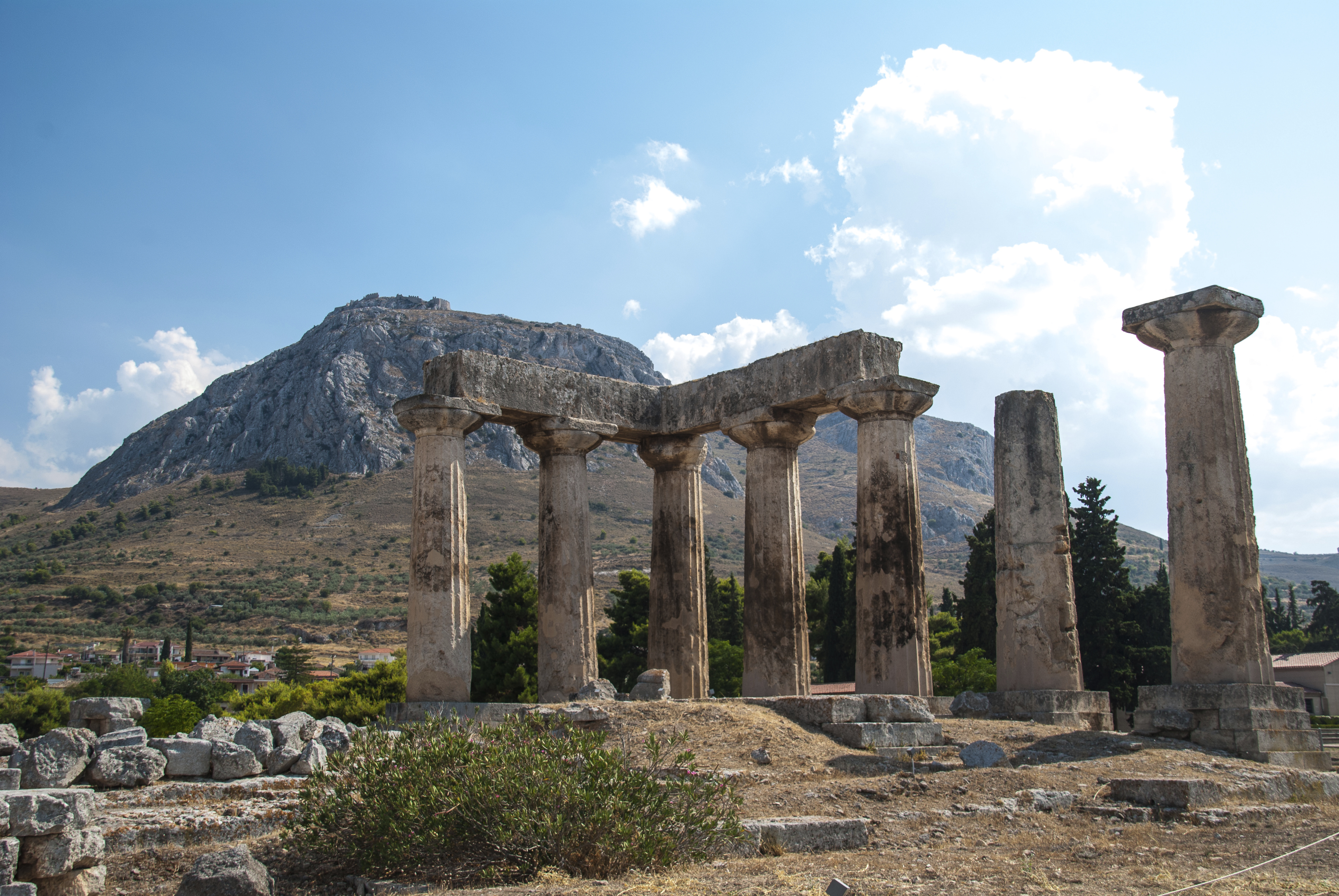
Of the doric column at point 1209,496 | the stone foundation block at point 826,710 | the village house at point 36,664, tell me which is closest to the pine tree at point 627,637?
the stone foundation block at point 826,710

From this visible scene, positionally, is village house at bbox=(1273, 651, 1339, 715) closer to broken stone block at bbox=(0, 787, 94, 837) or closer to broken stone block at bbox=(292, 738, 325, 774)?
broken stone block at bbox=(292, 738, 325, 774)

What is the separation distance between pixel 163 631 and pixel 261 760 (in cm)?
8611

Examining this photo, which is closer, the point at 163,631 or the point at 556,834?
the point at 556,834

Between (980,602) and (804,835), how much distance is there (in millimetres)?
33396

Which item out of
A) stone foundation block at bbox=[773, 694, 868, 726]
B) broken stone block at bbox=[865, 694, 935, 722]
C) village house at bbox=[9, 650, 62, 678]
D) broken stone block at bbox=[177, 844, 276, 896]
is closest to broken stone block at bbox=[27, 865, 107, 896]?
broken stone block at bbox=[177, 844, 276, 896]

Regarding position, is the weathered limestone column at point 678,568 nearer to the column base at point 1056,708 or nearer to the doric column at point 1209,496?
the column base at point 1056,708

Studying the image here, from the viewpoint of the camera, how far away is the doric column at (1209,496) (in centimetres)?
1437

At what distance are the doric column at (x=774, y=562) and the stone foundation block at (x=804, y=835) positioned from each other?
31.6 feet

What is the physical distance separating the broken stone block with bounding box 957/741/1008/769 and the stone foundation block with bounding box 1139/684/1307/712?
320cm

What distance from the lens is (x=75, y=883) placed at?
8484 millimetres

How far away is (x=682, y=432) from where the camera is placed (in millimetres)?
21234

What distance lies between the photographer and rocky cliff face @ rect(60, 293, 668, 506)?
133 metres

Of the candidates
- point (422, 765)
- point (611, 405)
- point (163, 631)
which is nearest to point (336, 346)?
point (163, 631)

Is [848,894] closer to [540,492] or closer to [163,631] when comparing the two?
[540,492]
